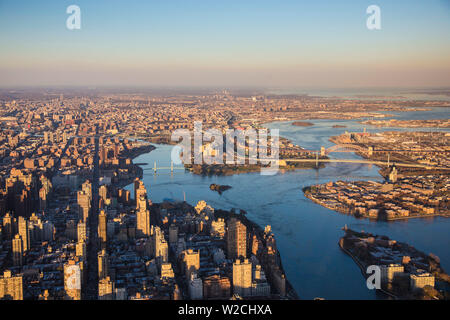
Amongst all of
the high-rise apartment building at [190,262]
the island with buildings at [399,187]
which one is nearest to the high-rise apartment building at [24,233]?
the high-rise apartment building at [190,262]

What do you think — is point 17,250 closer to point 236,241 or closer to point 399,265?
point 236,241

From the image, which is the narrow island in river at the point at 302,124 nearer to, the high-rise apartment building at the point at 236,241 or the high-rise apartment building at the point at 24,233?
the high-rise apartment building at the point at 236,241

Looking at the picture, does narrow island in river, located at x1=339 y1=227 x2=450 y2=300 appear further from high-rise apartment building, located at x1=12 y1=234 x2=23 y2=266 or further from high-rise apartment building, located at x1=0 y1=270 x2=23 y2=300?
high-rise apartment building, located at x1=12 y1=234 x2=23 y2=266

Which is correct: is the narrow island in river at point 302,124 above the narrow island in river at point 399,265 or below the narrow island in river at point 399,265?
above

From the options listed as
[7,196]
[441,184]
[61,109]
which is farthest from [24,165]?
[61,109]

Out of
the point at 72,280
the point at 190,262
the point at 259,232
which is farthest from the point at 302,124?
the point at 72,280

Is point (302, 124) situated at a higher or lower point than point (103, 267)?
→ higher

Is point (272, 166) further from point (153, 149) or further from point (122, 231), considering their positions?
point (122, 231)

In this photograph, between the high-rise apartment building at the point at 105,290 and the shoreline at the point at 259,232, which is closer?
the high-rise apartment building at the point at 105,290

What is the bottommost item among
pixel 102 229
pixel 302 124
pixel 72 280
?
pixel 72 280
